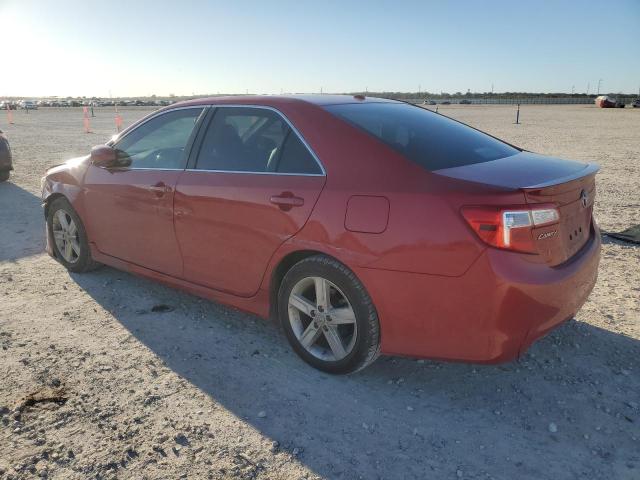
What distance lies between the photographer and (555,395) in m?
3.09

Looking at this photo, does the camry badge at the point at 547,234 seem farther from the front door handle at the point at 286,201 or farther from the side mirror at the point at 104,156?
the side mirror at the point at 104,156

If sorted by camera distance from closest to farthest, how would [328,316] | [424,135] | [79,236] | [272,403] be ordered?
[272,403], [328,316], [424,135], [79,236]

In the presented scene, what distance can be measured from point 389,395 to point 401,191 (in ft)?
3.93

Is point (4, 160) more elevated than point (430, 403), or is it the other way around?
point (4, 160)

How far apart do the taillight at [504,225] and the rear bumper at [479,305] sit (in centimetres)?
5

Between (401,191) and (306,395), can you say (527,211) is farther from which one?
(306,395)

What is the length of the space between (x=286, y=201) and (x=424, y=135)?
97 centimetres

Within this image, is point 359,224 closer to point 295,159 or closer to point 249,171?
point 295,159

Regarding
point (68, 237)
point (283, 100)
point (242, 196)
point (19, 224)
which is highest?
point (283, 100)

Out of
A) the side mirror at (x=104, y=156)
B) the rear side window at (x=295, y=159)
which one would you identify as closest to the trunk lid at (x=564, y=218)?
the rear side window at (x=295, y=159)

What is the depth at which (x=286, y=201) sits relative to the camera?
322 cm

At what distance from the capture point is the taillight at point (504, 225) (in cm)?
259

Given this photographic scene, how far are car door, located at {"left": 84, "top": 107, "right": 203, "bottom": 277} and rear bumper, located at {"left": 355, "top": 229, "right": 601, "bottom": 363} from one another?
1.77 metres

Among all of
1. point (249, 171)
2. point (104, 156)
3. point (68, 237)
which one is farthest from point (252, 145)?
point (68, 237)
